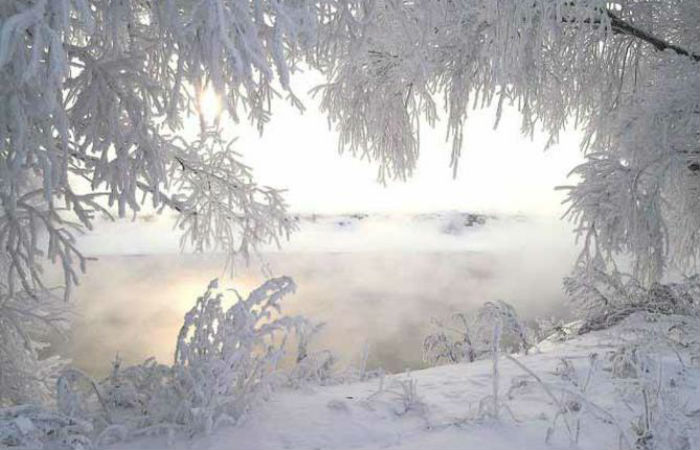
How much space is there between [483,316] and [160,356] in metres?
7.47

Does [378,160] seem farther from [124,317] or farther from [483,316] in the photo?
[124,317]

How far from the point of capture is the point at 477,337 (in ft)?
23.5

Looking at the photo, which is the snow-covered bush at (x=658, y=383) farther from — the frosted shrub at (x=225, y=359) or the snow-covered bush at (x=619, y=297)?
the frosted shrub at (x=225, y=359)

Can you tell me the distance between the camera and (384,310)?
15.4m

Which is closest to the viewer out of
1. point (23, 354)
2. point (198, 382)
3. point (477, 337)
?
point (198, 382)

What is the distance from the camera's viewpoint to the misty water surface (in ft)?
40.0

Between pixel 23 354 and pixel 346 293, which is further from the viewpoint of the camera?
pixel 346 293

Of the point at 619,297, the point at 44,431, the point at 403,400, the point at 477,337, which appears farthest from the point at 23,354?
the point at 619,297

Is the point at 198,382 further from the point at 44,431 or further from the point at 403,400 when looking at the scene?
the point at 403,400

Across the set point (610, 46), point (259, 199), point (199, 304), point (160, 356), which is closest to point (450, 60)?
point (610, 46)

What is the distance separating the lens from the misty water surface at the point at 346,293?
12188 mm

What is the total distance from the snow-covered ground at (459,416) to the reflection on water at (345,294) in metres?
4.66

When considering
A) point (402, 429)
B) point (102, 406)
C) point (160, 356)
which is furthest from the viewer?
point (160, 356)

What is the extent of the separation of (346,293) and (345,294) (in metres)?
0.14
